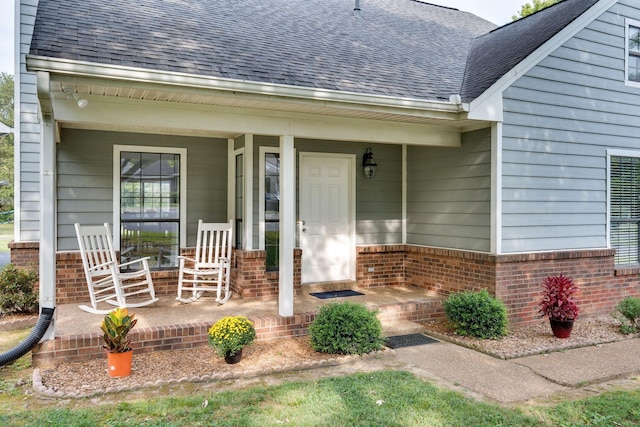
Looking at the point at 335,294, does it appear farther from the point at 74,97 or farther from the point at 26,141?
the point at 26,141

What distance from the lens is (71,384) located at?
4.07 metres

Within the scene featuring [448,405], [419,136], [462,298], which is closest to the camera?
[448,405]

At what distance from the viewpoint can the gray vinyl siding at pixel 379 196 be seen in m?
7.77

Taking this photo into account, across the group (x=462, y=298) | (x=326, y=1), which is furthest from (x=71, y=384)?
(x=326, y=1)

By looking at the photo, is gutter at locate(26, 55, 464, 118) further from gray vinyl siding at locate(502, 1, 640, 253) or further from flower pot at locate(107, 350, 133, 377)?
flower pot at locate(107, 350, 133, 377)

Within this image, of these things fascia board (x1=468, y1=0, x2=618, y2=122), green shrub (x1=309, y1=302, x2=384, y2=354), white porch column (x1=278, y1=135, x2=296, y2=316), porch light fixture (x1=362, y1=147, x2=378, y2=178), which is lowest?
green shrub (x1=309, y1=302, x2=384, y2=354)

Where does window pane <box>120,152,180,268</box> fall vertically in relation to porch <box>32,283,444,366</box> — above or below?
above

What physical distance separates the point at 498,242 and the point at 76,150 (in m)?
5.65

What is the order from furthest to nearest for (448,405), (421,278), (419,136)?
(421,278) → (419,136) → (448,405)

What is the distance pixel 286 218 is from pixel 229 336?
5.00 ft

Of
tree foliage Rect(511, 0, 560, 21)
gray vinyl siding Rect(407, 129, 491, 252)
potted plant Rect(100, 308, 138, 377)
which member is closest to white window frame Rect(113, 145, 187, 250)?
potted plant Rect(100, 308, 138, 377)

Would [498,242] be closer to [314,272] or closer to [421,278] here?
[421,278]

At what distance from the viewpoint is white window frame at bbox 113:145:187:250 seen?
680cm

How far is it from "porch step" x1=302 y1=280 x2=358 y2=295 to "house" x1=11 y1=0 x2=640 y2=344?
0.11 m
